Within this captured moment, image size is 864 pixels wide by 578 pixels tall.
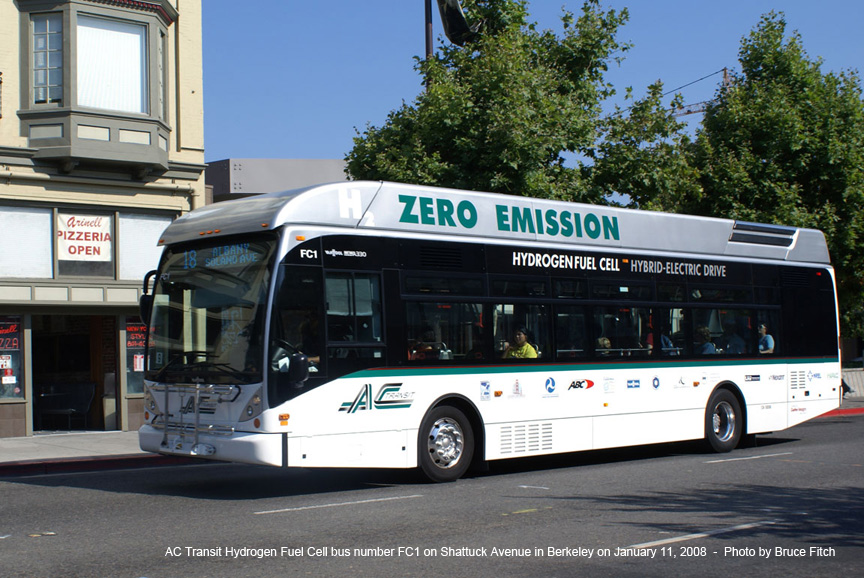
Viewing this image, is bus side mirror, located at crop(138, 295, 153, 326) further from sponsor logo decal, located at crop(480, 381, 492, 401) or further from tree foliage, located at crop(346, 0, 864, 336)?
tree foliage, located at crop(346, 0, 864, 336)

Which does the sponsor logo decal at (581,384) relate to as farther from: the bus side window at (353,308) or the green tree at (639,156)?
the green tree at (639,156)

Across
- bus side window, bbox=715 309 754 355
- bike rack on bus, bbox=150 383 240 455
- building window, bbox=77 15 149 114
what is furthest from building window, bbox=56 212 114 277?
bus side window, bbox=715 309 754 355

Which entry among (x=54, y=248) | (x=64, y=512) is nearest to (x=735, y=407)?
(x=64, y=512)

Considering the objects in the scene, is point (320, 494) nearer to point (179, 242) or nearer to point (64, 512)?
point (64, 512)

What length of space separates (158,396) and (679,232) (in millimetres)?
8006

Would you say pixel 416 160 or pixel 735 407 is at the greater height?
pixel 416 160

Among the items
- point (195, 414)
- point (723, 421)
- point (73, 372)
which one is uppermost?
point (73, 372)

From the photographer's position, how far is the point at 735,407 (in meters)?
15.1

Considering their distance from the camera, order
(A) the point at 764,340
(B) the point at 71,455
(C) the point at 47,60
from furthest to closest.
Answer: (C) the point at 47,60 → (A) the point at 764,340 → (B) the point at 71,455

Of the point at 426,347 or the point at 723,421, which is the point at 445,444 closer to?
the point at 426,347

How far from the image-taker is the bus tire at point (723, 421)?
572 inches

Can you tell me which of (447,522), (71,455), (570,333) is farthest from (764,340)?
(71,455)

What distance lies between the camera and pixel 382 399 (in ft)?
34.7

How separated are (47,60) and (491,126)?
8799 mm
